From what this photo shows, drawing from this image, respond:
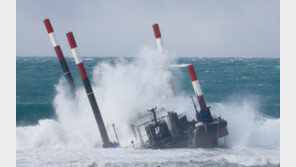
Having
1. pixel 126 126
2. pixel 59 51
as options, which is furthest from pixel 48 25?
pixel 126 126

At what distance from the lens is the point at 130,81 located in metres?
31.7

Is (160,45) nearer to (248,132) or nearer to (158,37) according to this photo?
(158,37)

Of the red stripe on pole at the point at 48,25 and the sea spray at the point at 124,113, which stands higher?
the red stripe on pole at the point at 48,25

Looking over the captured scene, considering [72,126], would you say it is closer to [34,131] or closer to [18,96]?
[34,131]

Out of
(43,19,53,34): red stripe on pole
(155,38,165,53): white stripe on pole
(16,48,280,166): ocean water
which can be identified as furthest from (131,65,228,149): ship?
(43,19,53,34): red stripe on pole

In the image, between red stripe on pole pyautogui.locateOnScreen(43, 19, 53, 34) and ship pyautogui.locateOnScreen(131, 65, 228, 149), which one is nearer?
ship pyautogui.locateOnScreen(131, 65, 228, 149)

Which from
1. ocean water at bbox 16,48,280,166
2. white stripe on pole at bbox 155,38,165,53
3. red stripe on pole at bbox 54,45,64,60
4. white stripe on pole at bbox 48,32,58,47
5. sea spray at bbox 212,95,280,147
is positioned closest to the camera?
ocean water at bbox 16,48,280,166

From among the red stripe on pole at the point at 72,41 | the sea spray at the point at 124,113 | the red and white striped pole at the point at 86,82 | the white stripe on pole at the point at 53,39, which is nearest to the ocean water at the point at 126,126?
the sea spray at the point at 124,113

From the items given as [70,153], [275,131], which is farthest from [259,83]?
[70,153]

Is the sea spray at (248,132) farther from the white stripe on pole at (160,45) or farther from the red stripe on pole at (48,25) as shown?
the red stripe on pole at (48,25)

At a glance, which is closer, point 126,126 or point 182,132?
point 182,132

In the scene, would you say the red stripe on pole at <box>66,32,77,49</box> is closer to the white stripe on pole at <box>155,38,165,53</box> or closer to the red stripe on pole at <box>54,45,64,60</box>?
the red stripe on pole at <box>54,45,64,60</box>

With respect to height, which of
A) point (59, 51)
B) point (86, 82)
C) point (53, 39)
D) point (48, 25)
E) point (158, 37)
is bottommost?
point (86, 82)

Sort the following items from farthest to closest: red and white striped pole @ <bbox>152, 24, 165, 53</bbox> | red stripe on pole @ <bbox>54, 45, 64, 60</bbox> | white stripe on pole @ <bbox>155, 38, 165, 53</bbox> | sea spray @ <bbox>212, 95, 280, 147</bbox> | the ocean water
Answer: white stripe on pole @ <bbox>155, 38, 165, 53</bbox>, red and white striped pole @ <bbox>152, 24, 165, 53</bbox>, red stripe on pole @ <bbox>54, 45, 64, 60</bbox>, sea spray @ <bbox>212, 95, 280, 147</bbox>, the ocean water
